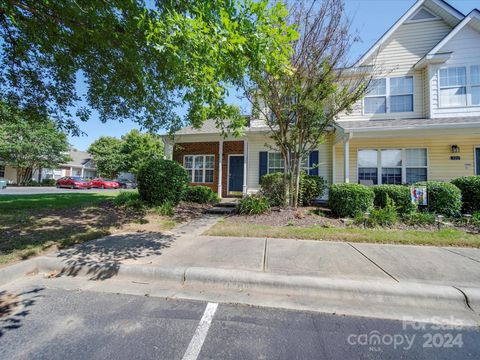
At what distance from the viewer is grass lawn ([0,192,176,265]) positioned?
14.4 feet

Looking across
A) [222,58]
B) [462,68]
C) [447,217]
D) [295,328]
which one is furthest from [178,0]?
[462,68]

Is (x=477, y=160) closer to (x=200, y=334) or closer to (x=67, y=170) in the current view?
(x=200, y=334)

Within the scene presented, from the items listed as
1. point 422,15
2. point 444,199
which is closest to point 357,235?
point 444,199

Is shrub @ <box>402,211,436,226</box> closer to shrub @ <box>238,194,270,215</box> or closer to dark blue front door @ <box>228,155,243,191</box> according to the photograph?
shrub @ <box>238,194,270,215</box>

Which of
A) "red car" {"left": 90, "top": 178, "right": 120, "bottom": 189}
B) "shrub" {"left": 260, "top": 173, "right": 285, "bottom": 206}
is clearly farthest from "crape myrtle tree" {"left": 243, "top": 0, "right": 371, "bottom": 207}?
"red car" {"left": 90, "top": 178, "right": 120, "bottom": 189}

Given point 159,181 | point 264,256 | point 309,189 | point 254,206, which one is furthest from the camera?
point 309,189

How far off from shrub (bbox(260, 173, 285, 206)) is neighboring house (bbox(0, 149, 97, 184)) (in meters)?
34.5

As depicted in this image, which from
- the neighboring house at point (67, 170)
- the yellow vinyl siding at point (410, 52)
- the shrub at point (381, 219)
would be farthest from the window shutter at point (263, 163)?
the neighboring house at point (67, 170)

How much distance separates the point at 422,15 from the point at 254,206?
11899 mm

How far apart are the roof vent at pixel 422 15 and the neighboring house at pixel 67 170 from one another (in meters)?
39.8

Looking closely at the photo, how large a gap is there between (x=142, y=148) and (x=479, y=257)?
37.6 metres

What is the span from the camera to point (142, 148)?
3547 cm

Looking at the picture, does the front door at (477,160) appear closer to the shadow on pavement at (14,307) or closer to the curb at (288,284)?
the curb at (288,284)

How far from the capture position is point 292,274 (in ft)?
11.0
